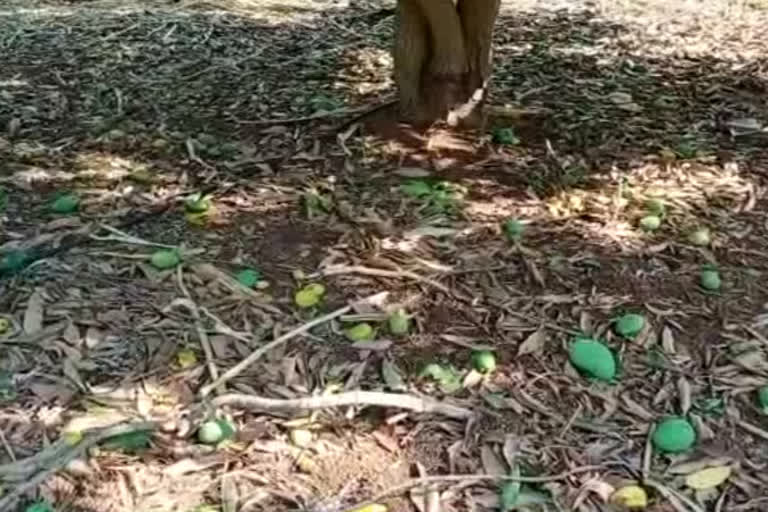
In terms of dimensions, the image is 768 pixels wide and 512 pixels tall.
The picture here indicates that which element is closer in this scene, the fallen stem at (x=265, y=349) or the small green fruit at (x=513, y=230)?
the fallen stem at (x=265, y=349)

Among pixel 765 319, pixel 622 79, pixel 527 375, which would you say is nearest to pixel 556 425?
pixel 527 375

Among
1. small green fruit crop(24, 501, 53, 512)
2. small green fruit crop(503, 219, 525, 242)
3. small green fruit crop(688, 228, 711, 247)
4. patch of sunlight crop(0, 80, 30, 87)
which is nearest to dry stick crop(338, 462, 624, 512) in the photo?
small green fruit crop(24, 501, 53, 512)

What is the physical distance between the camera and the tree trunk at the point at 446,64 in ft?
11.5

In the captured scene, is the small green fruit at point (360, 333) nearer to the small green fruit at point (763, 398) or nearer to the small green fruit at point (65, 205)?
the small green fruit at point (763, 398)

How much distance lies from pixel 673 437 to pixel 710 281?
642mm

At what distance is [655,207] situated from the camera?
3.08m

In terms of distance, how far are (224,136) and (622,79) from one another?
165cm

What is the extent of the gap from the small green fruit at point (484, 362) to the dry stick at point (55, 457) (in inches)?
27.6

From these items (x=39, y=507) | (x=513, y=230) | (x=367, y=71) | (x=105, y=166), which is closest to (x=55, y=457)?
(x=39, y=507)

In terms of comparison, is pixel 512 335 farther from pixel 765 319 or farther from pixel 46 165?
pixel 46 165

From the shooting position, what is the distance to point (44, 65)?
4441 millimetres

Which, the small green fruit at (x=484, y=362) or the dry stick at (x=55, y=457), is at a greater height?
the small green fruit at (x=484, y=362)

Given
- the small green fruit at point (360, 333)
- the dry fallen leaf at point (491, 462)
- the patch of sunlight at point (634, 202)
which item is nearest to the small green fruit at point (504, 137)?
the patch of sunlight at point (634, 202)

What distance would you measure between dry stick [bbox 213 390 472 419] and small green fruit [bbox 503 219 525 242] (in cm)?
73
